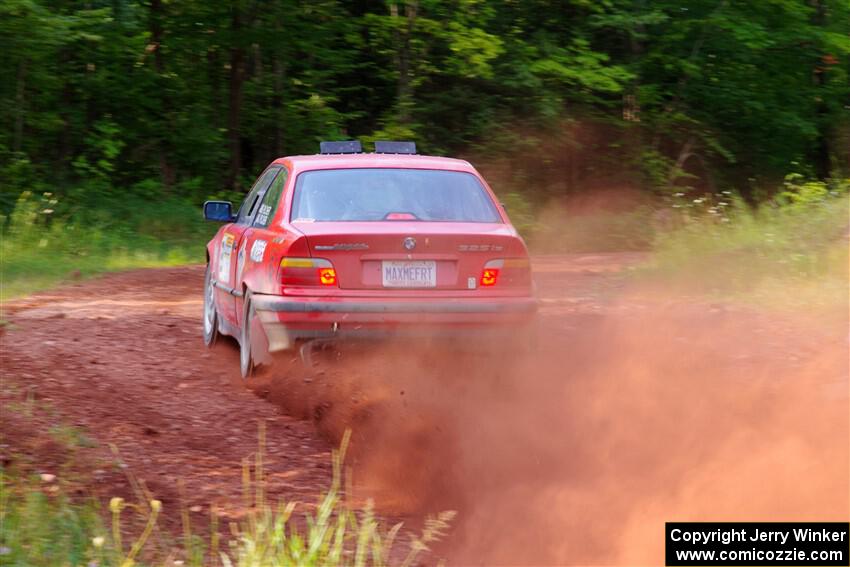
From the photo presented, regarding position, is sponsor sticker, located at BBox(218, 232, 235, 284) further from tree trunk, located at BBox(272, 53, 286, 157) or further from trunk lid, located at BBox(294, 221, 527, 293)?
tree trunk, located at BBox(272, 53, 286, 157)

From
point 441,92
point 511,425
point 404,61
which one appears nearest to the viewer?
point 511,425

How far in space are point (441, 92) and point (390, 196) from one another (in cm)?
1835

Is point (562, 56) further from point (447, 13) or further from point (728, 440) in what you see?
point (728, 440)

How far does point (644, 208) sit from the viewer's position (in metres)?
24.1

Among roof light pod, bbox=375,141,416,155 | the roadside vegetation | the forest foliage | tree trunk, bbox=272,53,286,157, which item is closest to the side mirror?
roof light pod, bbox=375,141,416,155

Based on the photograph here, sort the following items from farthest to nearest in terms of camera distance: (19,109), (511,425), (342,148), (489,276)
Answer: (19,109) < (342,148) < (489,276) < (511,425)

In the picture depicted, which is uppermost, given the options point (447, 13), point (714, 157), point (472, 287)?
point (472, 287)

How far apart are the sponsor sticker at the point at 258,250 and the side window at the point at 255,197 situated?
33.1 inches

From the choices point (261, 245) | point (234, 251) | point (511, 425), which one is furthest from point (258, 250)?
point (511, 425)

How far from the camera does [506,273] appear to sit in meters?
7.36

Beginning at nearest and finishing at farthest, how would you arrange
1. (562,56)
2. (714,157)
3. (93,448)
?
1. (93,448)
2. (562,56)
3. (714,157)

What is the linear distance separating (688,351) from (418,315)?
3.01 m

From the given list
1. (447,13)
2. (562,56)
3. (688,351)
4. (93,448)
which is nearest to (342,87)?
(447,13)

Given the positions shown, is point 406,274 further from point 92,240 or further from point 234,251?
point 92,240
